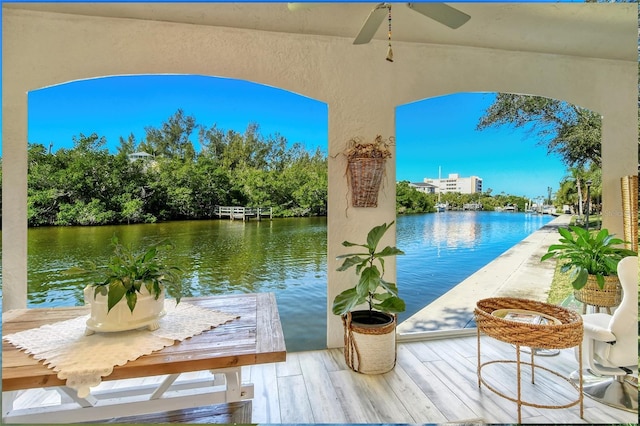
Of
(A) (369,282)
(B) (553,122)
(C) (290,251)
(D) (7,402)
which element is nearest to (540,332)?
(A) (369,282)

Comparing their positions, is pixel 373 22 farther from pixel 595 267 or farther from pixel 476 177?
pixel 476 177

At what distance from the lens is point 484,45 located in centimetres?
310

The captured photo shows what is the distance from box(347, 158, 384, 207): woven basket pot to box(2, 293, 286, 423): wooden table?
4.21 ft

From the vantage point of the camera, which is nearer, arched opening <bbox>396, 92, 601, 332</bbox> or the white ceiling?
the white ceiling

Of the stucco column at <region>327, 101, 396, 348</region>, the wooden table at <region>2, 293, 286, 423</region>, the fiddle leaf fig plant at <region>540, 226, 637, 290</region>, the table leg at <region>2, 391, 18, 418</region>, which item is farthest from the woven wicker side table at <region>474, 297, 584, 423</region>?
the table leg at <region>2, 391, 18, 418</region>

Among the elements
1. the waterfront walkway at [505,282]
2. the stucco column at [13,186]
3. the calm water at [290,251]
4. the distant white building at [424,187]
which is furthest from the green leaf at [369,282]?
the stucco column at [13,186]

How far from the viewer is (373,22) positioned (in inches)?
72.0

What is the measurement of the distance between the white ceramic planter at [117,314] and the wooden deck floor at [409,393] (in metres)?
0.71

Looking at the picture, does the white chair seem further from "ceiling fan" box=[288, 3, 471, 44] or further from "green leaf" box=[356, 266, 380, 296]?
"ceiling fan" box=[288, 3, 471, 44]

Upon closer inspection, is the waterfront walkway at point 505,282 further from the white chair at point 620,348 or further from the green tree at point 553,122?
the white chair at point 620,348

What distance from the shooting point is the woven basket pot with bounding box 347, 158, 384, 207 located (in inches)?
111

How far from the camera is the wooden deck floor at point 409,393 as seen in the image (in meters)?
1.96

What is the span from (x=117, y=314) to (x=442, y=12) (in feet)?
7.20

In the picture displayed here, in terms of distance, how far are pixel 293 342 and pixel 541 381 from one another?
199cm
